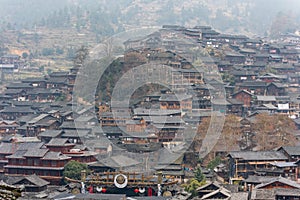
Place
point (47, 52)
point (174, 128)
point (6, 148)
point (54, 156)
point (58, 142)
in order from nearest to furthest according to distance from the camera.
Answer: point (54, 156) < point (58, 142) < point (6, 148) < point (174, 128) < point (47, 52)

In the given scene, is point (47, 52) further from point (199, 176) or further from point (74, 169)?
point (199, 176)

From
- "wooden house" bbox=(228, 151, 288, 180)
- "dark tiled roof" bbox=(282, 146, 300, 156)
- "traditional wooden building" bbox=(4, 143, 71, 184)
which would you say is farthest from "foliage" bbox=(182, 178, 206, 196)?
"traditional wooden building" bbox=(4, 143, 71, 184)

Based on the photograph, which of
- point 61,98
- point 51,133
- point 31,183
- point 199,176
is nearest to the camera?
point 199,176

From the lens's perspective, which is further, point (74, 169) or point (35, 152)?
point (35, 152)

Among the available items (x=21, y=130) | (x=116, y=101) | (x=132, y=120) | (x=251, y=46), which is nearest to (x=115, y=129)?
(x=132, y=120)

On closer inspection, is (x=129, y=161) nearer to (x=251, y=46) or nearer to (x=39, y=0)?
(x=251, y=46)

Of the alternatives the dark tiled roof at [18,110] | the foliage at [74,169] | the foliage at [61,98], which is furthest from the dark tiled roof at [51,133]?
the foliage at [61,98]

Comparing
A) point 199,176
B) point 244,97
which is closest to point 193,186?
point 199,176
